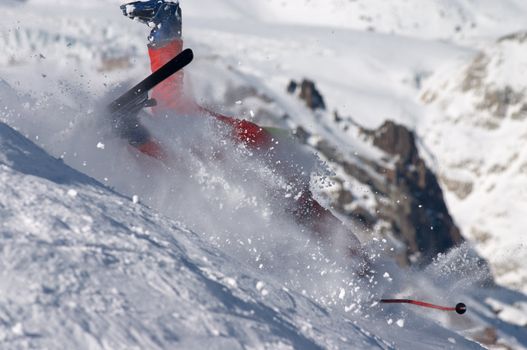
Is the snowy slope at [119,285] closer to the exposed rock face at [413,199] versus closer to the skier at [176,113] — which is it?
the skier at [176,113]

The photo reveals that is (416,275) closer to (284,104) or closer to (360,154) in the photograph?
(284,104)

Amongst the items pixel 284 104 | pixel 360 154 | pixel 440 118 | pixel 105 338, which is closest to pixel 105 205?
pixel 105 338

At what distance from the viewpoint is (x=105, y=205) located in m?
3.12

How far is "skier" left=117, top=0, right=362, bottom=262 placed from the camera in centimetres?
536

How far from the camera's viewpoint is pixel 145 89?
487 cm

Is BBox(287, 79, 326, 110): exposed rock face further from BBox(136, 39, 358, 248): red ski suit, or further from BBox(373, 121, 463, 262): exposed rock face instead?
BBox(136, 39, 358, 248): red ski suit

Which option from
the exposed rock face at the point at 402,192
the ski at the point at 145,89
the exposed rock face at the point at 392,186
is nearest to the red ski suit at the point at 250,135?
the ski at the point at 145,89

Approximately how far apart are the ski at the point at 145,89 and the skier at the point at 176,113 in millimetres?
185

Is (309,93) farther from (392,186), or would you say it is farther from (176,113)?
(176,113)

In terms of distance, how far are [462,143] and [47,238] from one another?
3250 inches

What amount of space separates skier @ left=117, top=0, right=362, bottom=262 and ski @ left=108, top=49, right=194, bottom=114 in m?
0.19

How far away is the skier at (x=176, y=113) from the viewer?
5355mm

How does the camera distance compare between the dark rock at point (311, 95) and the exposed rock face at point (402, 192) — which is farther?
the exposed rock face at point (402, 192)

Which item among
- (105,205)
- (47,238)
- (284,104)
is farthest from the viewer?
(284,104)
